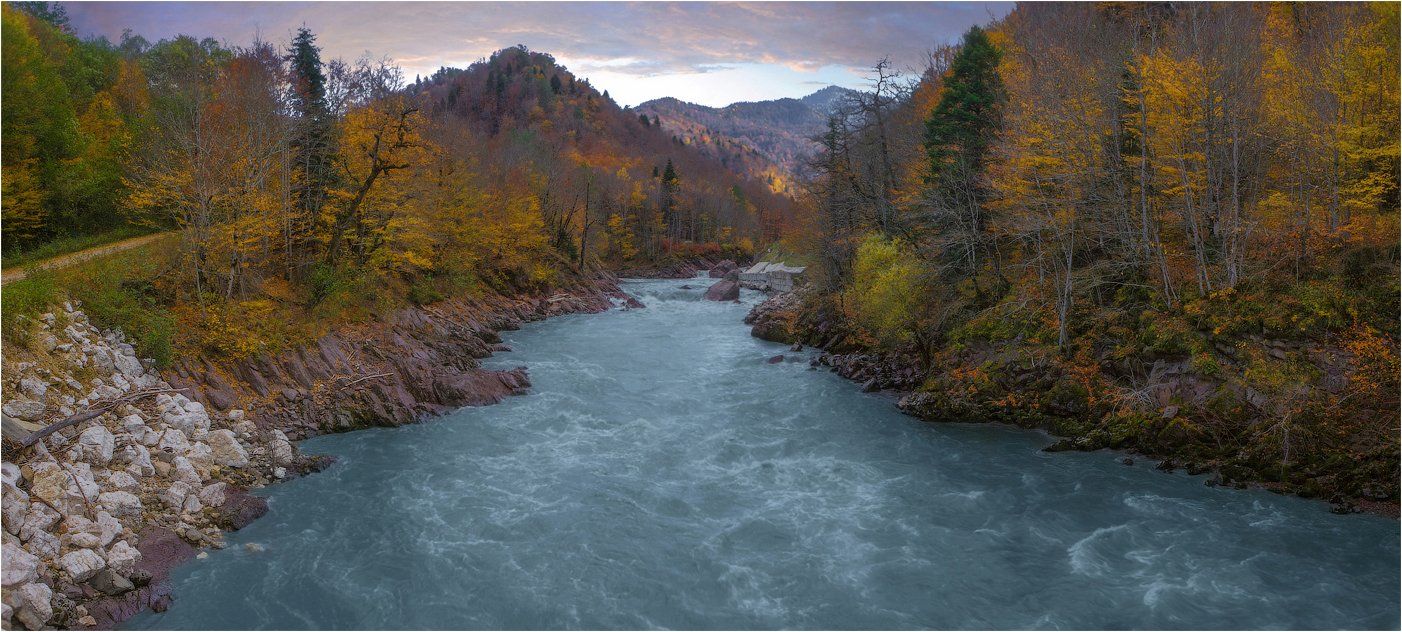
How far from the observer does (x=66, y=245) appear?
23875mm

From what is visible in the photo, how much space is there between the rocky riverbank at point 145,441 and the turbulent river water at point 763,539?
830 millimetres

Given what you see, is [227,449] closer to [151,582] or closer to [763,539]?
[151,582]

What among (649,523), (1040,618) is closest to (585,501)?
(649,523)

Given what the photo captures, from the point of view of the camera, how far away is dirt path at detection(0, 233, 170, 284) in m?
19.2

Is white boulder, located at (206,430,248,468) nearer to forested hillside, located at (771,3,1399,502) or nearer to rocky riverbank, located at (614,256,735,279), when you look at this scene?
forested hillside, located at (771,3,1399,502)

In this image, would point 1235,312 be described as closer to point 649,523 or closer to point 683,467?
point 683,467

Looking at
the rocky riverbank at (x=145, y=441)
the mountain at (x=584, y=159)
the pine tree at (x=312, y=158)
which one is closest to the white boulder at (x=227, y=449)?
the rocky riverbank at (x=145, y=441)

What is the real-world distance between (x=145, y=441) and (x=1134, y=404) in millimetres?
24068

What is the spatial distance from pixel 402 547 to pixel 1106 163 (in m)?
23.3

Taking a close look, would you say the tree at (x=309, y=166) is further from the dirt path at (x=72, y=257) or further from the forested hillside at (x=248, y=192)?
the dirt path at (x=72, y=257)

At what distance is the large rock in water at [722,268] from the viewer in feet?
257

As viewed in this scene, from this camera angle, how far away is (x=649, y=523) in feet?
50.1

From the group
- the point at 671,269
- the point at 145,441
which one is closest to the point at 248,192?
the point at 145,441

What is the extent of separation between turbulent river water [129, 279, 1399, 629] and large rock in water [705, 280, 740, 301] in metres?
31.3
